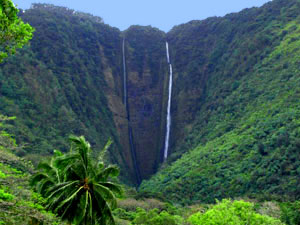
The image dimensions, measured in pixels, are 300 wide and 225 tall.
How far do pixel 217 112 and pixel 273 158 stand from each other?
2902 cm

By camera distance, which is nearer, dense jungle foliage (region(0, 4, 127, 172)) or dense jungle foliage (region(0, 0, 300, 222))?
dense jungle foliage (region(0, 0, 300, 222))

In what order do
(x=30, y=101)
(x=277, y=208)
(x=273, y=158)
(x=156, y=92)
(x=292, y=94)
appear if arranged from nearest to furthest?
(x=277, y=208) → (x=273, y=158) → (x=292, y=94) → (x=30, y=101) → (x=156, y=92)

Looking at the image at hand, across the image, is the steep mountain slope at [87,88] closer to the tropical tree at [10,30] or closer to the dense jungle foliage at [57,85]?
the dense jungle foliage at [57,85]

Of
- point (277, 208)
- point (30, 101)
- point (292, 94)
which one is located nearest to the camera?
point (277, 208)

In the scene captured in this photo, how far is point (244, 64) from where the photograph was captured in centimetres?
7900

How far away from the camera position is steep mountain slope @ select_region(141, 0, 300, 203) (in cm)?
4581

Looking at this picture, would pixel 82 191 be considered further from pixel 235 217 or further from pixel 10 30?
pixel 235 217

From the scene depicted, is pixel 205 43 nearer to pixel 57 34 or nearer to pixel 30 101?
pixel 57 34

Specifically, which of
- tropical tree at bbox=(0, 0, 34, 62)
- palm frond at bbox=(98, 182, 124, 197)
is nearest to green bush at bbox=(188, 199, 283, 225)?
palm frond at bbox=(98, 182, 124, 197)

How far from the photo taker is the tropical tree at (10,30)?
1033 cm

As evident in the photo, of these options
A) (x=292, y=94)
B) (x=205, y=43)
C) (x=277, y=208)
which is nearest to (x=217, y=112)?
(x=292, y=94)

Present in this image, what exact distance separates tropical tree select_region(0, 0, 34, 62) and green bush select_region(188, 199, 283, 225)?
721 inches

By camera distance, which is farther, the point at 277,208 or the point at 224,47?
the point at 224,47

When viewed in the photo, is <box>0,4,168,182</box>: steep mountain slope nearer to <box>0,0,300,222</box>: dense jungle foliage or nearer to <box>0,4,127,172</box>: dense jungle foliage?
<box>0,4,127,172</box>: dense jungle foliage
